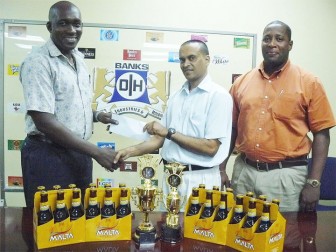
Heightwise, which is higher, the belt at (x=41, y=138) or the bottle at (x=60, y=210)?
the belt at (x=41, y=138)

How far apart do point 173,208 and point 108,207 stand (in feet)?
0.82

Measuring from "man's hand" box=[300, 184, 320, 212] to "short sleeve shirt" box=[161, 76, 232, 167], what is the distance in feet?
1.70

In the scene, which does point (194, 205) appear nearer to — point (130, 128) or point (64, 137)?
point (130, 128)

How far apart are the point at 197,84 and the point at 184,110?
188 millimetres

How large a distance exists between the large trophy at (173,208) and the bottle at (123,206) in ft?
0.51

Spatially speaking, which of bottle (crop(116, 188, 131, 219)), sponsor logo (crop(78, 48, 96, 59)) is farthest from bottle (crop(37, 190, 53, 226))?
sponsor logo (crop(78, 48, 96, 59))

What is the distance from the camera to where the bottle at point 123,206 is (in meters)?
1.32

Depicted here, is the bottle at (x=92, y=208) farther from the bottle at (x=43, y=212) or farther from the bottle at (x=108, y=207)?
the bottle at (x=43, y=212)

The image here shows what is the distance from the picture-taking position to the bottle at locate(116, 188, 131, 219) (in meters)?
1.32

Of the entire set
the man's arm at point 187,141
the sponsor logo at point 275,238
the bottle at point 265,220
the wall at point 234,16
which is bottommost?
the sponsor logo at point 275,238

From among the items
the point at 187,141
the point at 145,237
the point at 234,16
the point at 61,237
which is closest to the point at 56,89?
the point at 187,141

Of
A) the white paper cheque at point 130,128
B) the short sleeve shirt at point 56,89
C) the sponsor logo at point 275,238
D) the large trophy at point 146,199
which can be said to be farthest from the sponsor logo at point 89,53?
the sponsor logo at point 275,238

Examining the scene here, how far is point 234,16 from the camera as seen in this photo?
315cm

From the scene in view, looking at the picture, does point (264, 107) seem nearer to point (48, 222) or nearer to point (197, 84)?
point (197, 84)
